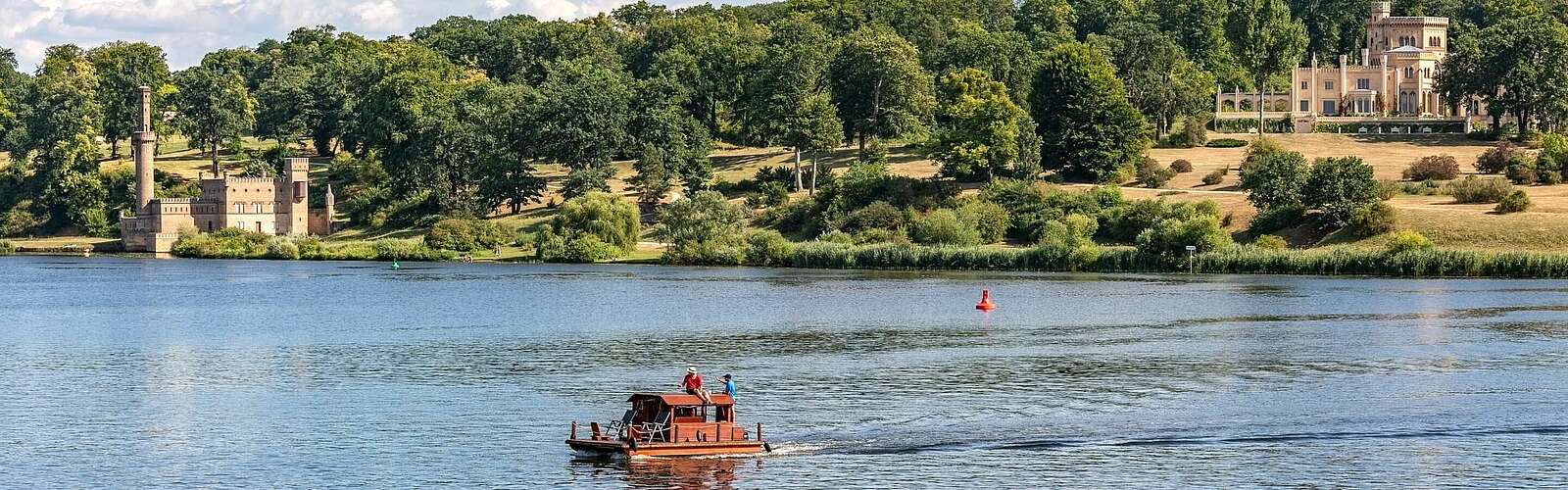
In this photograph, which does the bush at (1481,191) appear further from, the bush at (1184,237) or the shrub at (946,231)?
the shrub at (946,231)

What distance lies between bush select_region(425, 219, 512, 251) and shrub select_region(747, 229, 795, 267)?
27.4 m

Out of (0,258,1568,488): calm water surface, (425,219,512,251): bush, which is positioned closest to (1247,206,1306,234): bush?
(0,258,1568,488): calm water surface

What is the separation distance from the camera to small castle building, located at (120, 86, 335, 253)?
590 feet

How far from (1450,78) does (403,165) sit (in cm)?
9789

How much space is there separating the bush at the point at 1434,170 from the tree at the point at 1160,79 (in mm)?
28151

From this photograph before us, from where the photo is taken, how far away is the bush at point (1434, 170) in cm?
15675

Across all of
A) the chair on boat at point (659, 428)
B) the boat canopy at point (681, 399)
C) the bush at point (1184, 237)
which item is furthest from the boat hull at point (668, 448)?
the bush at point (1184, 237)

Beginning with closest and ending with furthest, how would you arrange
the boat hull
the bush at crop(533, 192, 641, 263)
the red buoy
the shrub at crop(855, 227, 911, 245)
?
the boat hull < the red buoy < the shrub at crop(855, 227, 911, 245) < the bush at crop(533, 192, 641, 263)

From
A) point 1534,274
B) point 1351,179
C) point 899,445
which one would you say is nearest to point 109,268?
point 1351,179

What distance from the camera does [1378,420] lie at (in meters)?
57.9

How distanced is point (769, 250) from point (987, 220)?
16375mm

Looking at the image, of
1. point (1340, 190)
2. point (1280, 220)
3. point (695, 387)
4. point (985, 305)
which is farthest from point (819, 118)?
point (695, 387)

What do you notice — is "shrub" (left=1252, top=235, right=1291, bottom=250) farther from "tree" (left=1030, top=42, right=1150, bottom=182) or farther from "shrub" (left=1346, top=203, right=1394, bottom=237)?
"tree" (left=1030, top=42, right=1150, bottom=182)

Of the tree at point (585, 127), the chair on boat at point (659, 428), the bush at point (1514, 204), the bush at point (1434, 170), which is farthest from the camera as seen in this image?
the tree at point (585, 127)
